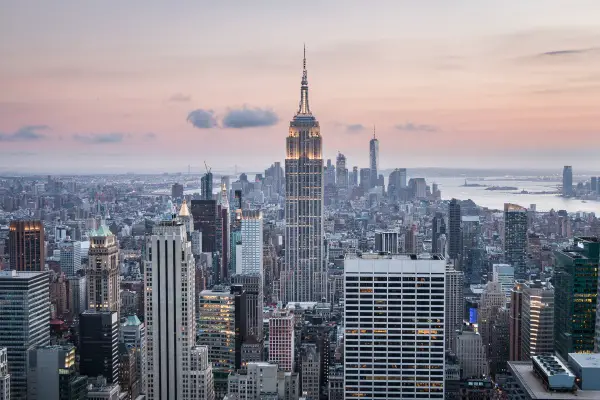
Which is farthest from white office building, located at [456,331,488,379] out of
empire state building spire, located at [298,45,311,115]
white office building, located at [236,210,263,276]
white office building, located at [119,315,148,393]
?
white office building, located at [236,210,263,276]

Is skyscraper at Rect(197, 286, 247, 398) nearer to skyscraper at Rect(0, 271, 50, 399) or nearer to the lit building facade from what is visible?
skyscraper at Rect(0, 271, 50, 399)

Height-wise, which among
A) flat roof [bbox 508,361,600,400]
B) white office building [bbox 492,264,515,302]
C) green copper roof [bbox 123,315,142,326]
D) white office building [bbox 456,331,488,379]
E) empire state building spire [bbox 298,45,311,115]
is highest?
empire state building spire [bbox 298,45,311,115]

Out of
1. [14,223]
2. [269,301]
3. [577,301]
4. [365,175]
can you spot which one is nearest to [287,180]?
[365,175]

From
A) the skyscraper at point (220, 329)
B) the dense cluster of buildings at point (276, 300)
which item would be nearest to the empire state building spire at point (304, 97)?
the dense cluster of buildings at point (276, 300)

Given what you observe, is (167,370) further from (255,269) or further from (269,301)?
(255,269)

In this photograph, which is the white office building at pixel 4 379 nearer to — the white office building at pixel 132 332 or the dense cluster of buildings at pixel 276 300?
the dense cluster of buildings at pixel 276 300

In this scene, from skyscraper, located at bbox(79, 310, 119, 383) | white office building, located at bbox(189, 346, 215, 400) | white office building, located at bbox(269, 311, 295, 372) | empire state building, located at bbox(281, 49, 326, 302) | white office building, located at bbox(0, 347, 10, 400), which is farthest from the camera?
empire state building, located at bbox(281, 49, 326, 302)
